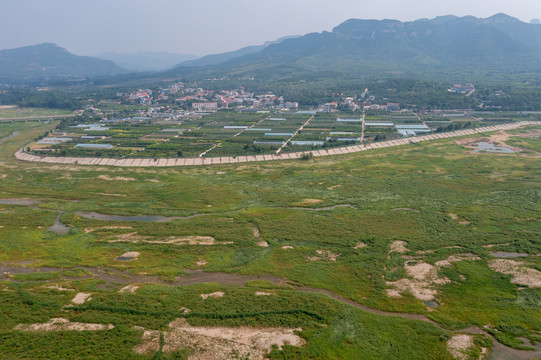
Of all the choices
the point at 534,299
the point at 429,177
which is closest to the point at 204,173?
the point at 429,177

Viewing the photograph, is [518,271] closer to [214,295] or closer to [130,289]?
[214,295]

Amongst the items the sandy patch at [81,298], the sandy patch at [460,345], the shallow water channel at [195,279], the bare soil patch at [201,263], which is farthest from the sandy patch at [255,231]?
the sandy patch at [460,345]

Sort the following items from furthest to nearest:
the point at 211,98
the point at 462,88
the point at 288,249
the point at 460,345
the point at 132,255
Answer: the point at 211,98 → the point at 462,88 → the point at 288,249 → the point at 132,255 → the point at 460,345

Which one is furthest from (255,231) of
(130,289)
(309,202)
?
(130,289)

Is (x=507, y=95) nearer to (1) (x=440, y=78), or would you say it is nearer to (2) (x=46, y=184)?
(1) (x=440, y=78)

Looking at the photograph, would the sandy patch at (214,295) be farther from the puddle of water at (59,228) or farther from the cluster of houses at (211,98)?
the cluster of houses at (211,98)

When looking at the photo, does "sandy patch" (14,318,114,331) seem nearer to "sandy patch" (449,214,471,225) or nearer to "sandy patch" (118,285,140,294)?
"sandy patch" (118,285,140,294)
